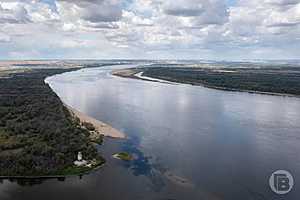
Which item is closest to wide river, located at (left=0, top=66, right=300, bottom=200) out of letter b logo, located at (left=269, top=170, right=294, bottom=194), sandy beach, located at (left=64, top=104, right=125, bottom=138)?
letter b logo, located at (left=269, top=170, right=294, bottom=194)

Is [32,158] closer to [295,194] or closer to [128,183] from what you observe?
[128,183]

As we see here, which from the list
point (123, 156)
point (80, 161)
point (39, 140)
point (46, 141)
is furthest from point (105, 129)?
point (80, 161)

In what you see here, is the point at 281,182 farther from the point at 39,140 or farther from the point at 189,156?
the point at 39,140

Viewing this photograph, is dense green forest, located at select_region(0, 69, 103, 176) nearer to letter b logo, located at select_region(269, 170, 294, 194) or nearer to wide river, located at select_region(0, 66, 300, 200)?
wide river, located at select_region(0, 66, 300, 200)

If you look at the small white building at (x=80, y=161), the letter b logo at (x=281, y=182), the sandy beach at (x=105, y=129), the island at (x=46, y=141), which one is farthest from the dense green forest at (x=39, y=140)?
the letter b logo at (x=281, y=182)

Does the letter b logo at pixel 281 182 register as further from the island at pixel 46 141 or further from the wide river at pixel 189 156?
the island at pixel 46 141

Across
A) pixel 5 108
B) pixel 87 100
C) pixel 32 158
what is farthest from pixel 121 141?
pixel 87 100
